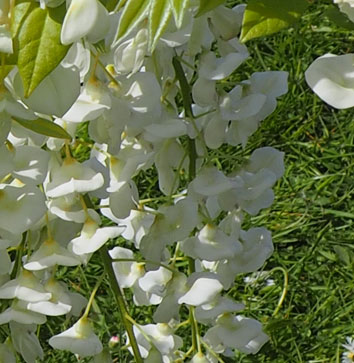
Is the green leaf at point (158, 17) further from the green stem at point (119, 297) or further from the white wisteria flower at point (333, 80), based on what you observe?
the green stem at point (119, 297)

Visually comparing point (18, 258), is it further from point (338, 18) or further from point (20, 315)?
point (338, 18)

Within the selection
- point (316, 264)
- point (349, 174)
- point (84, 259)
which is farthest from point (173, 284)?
point (349, 174)

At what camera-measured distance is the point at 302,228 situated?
2418 millimetres

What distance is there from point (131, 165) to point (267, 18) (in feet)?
0.99

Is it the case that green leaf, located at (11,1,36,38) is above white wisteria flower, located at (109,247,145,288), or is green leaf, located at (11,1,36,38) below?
above

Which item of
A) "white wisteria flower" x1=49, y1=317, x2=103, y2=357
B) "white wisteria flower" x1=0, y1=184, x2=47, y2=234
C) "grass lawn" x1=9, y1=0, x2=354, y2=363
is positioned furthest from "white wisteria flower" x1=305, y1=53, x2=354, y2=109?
"grass lawn" x1=9, y1=0, x2=354, y2=363

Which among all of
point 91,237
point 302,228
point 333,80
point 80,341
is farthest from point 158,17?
point 302,228

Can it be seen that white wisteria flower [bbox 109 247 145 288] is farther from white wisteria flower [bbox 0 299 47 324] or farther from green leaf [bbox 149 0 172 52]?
green leaf [bbox 149 0 172 52]

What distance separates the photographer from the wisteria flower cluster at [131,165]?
0.71 metres

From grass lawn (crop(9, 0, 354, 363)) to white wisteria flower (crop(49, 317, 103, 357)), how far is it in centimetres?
79

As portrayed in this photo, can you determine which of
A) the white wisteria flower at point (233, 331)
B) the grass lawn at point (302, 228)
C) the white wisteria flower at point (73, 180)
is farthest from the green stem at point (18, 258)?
the grass lawn at point (302, 228)

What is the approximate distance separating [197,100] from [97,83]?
0.16 metres

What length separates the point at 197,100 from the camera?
0.97 metres

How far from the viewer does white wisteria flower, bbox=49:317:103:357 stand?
109cm
